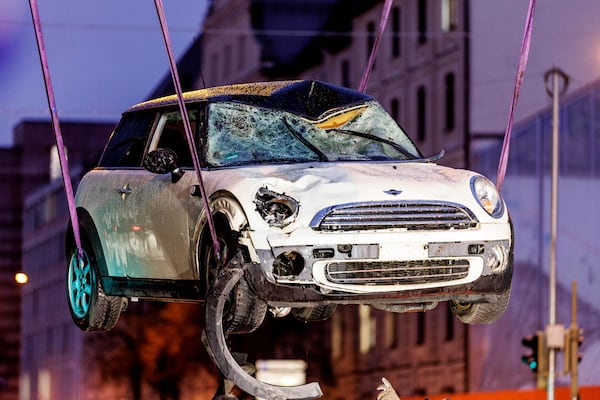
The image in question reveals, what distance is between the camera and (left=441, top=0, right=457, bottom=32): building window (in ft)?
297

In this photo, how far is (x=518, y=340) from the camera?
299 ft

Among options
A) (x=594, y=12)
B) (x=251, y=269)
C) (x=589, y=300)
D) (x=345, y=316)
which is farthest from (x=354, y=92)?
(x=345, y=316)

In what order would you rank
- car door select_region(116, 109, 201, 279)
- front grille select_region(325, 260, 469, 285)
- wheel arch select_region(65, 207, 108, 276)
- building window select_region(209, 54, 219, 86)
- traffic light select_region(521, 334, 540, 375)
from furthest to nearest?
1. building window select_region(209, 54, 219, 86)
2. traffic light select_region(521, 334, 540, 375)
3. wheel arch select_region(65, 207, 108, 276)
4. car door select_region(116, 109, 201, 279)
5. front grille select_region(325, 260, 469, 285)

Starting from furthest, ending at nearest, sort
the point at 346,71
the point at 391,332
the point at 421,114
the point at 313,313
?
the point at 391,332, the point at 346,71, the point at 421,114, the point at 313,313

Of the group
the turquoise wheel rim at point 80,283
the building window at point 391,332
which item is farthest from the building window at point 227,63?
the turquoise wheel rim at point 80,283

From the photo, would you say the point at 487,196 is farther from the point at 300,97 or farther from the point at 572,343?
the point at 572,343

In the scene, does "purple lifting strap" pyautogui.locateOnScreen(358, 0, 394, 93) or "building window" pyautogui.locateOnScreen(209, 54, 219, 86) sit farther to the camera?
"building window" pyautogui.locateOnScreen(209, 54, 219, 86)

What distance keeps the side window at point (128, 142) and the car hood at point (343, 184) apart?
1.03 metres

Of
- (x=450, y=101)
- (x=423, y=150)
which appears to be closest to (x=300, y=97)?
(x=423, y=150)

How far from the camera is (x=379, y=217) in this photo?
512 inches

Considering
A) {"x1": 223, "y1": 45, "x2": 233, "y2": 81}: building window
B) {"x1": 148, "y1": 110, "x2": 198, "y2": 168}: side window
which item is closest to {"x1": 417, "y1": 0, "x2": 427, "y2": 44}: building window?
{"x1": 223, "y1": 45, "x2": 233, "y2": 81}: building window

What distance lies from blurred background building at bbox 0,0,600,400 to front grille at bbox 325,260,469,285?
197ft

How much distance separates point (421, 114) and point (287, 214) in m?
79.7

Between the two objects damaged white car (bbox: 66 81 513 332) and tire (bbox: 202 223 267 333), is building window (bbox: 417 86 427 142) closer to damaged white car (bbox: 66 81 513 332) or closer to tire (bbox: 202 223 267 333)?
damaged white car (bbox: 66 81 513 332)
